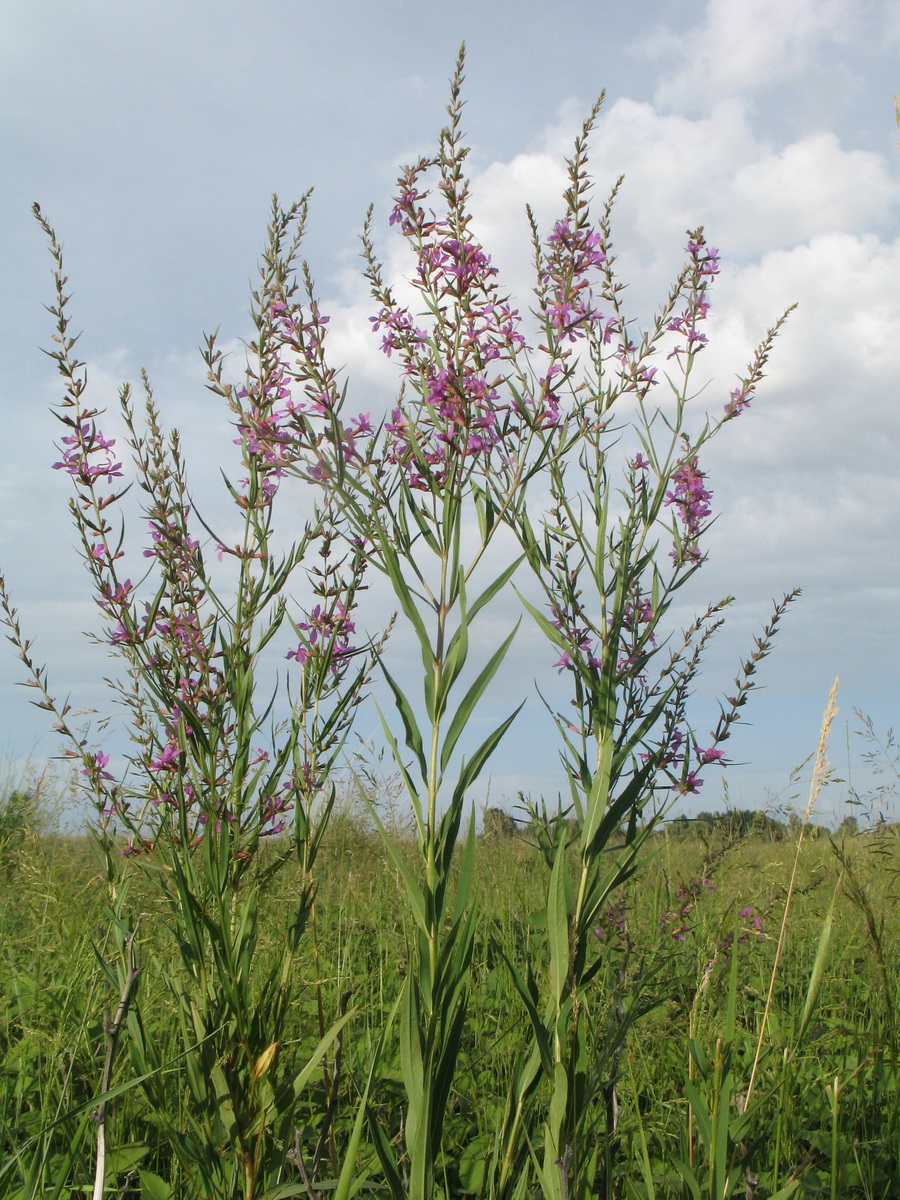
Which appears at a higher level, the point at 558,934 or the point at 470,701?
the point at 470,701

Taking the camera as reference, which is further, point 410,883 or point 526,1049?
point 526,1049

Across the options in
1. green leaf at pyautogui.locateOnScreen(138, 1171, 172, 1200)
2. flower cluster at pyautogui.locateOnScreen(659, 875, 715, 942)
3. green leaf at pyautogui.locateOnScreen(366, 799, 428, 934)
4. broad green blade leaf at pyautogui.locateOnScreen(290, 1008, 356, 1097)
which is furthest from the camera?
flower cluster at pyautogui.locateOnScreen(659, 875, 715, 942)

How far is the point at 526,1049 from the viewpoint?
204cm

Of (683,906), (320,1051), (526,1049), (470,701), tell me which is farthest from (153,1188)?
(683,906)

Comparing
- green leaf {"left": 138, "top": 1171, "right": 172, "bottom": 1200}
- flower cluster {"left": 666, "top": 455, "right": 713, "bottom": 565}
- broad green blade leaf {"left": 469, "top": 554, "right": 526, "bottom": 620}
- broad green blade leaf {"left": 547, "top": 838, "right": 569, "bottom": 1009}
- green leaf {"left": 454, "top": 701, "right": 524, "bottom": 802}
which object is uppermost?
flower cluster {"left": 666, "top": 455, "right": 713, "bottom": 565}

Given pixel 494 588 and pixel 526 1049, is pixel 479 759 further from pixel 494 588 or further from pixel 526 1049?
pixel 526 1049

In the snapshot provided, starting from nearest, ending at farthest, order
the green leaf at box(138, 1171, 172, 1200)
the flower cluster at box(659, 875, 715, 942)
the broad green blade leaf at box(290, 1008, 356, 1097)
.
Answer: the broad green blade leaf at box(290, 1008, 356, 1097) < the green leaf at box(138, 1171, 172, 1200) < the flower cluster at box(659, 875, 715, 942)

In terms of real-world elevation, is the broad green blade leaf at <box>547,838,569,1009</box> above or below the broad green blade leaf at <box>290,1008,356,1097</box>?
above

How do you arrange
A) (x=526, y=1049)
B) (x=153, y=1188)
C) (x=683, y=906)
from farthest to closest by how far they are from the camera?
(x=683, y=906) → (x=526, y=1049) → (x=153, y=1188)

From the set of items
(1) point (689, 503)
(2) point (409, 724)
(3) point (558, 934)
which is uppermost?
(1) point (689, 503)

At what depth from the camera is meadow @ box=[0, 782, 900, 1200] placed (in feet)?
6.33

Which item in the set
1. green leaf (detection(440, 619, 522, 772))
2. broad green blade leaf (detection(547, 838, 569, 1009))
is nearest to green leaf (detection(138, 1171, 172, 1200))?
broad green blade leaf (detection(547, 838, 569, 1009))

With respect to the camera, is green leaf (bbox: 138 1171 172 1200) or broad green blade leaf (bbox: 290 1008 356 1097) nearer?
broad green blade leaf (bbox: 290 1008 356 1097)

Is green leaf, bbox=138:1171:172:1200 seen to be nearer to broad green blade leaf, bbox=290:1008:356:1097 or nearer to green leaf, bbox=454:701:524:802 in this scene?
broad green blade leaf, bbox=290:1008:356:1097
